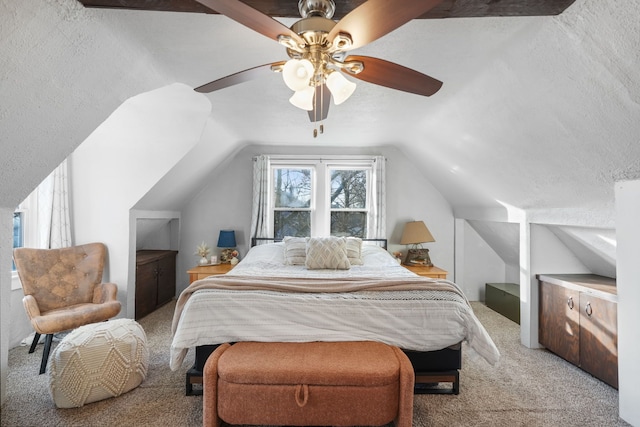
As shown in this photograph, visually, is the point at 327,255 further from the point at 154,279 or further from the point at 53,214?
the point at 53,214

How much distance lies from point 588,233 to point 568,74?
1689 mm

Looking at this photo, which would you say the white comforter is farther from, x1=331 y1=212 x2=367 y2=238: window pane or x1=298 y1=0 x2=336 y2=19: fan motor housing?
x1=331 y1=212 x2=367 y2=238: window pane

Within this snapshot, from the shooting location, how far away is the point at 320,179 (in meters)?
4.78

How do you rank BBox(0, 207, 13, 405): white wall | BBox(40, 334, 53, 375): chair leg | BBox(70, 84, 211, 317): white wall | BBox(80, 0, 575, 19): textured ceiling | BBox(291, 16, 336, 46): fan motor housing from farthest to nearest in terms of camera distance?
1. BBox(70, 84, 211, 317): white wall
2. BBox(40, 334, 53, 375): chair leg
3. BBox(0, 207, 13, 405): white wall
4. BBox(80, 0, 575, 19): textured ceiling
5. BBox(291, 16, 336, 46): fan motor housing

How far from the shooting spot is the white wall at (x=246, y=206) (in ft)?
15.8

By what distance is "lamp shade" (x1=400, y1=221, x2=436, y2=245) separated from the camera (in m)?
4.44

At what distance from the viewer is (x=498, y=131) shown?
2.62 metres

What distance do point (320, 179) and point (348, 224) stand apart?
0.76m

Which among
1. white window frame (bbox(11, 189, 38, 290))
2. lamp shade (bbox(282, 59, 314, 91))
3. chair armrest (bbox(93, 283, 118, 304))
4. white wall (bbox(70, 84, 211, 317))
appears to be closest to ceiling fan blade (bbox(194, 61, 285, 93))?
lamp shade (bbox(282, 59, 314, 91))

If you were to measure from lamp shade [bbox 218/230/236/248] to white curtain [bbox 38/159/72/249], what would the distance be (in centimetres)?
164

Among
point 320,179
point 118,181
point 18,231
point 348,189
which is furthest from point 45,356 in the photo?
point 348,189

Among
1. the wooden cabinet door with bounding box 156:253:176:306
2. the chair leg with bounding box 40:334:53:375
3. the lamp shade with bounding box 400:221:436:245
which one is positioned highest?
the lamp shade with bounding box 400:221:436:245

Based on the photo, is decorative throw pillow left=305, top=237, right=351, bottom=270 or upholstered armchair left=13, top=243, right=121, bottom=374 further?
decorative throw pillow left=305, top=237, right=351, bottom=270

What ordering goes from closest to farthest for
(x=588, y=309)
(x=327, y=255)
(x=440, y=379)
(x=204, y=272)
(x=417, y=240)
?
(x=440, y=379), (x=588, y=309), (x=327, y=255), (x=204, y=272), (x=417, y=240)
